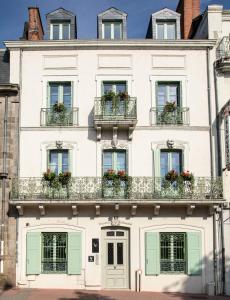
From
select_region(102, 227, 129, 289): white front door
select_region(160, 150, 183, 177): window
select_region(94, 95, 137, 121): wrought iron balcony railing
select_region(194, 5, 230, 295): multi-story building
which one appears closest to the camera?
select_region(102, 227, 129, 289): white front door

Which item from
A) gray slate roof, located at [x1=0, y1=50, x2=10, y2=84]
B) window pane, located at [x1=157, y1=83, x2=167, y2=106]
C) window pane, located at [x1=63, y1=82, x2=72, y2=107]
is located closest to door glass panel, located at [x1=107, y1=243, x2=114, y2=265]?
window pane, located at [x1=63, y1=82, x2=72, y2=107]

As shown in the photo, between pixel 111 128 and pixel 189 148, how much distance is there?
3265 millimetres

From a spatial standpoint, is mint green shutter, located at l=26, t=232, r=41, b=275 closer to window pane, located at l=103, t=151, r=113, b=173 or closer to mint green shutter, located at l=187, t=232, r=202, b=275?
window pane, located at l=103, t=151, r=113, b=173

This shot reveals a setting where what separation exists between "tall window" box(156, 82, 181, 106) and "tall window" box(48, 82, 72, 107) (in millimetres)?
3695

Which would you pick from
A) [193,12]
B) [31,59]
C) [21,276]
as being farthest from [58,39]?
[21,276]

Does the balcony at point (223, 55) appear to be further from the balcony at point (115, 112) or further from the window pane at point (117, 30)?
the window pane at point (117, 30)

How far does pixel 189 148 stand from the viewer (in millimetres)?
19969

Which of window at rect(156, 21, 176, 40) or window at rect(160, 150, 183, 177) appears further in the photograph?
window at rect(156, 21, 176, 40)

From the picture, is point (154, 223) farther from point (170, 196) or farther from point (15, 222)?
point (15, 222)

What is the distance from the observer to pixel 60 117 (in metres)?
20.0

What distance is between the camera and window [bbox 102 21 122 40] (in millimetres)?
22016

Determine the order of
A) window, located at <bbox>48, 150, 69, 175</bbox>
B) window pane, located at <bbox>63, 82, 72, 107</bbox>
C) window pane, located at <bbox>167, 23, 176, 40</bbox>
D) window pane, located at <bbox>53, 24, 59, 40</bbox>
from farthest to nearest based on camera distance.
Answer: window pane, located at <bbox>167, 23, 176, 40</bbox> < window pane, located at <bbox>53, 24, 59, 40</bbox> < window pane, located at <bbox>63, 82, 72, 107</bbox> < window, located at <bbox>48, 150, 69, 175</bbox>

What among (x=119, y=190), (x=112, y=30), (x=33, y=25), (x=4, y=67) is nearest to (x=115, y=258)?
(x=119, y=190)

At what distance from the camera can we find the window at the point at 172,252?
19.1 metres
